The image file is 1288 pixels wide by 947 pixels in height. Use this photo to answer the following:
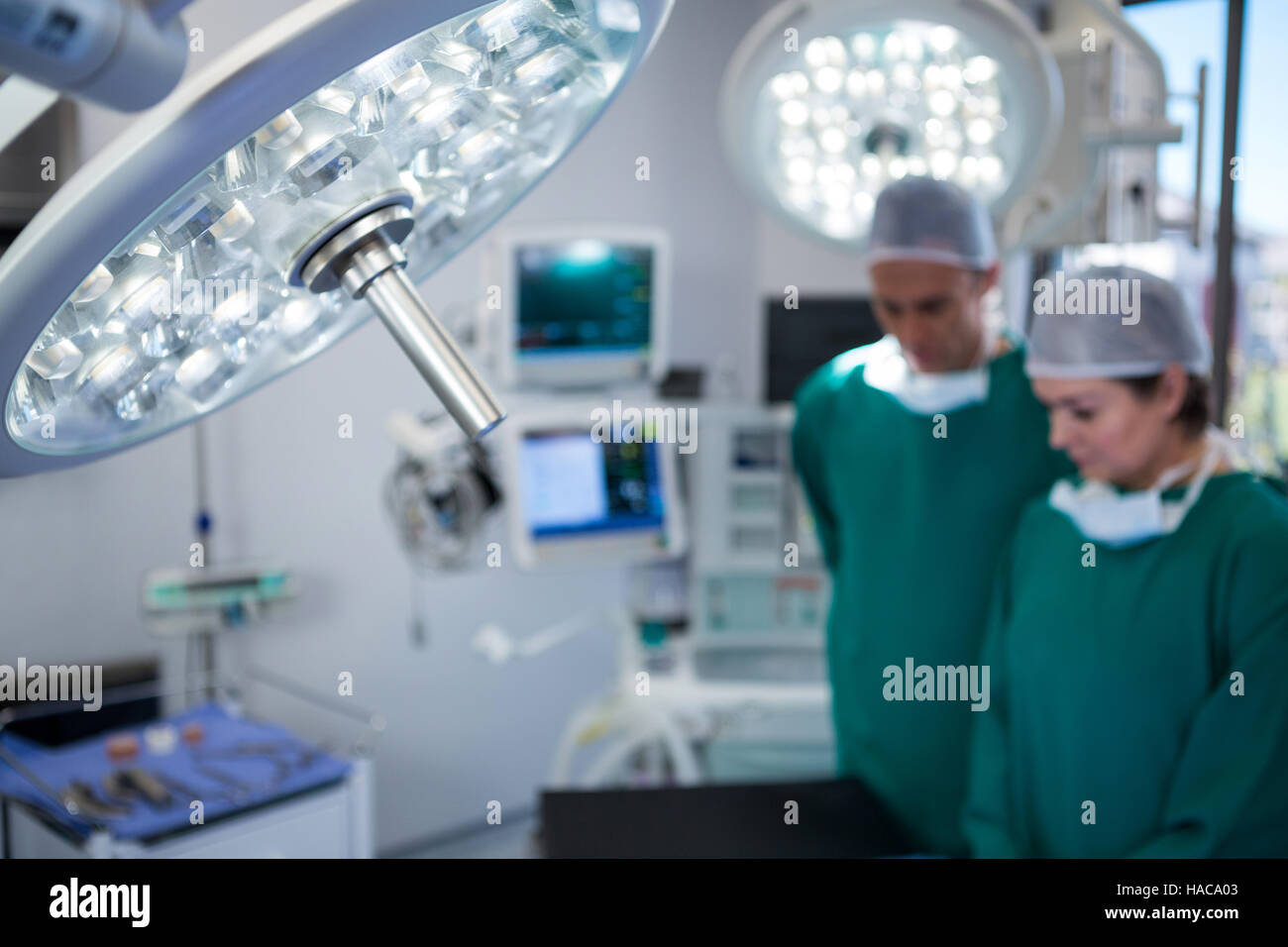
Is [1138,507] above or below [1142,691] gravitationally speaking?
above

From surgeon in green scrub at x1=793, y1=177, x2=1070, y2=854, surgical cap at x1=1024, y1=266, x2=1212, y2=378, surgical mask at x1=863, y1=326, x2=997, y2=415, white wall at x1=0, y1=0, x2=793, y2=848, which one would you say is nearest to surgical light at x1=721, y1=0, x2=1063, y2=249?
surgical cap at x1=1024, y1=266, x2=1212, y2=378

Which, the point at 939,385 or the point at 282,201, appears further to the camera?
the point at 939,385

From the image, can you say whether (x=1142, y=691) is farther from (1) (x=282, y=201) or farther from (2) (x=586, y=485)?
(2) (x=586, y=485)

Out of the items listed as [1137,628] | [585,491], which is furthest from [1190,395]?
[585,491]

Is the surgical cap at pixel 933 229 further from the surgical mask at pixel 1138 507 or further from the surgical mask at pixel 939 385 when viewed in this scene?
the surgical mask at pixel 1138 507

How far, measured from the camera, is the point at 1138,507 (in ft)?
4.02

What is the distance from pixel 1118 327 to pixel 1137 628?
1.20ft

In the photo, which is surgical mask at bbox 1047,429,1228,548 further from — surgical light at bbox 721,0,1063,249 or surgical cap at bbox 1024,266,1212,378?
surgical light at bbox 721,0,1063,249

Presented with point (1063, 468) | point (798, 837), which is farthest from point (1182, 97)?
point (798, 837)

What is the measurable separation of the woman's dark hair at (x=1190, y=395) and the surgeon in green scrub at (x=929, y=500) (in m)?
0.29

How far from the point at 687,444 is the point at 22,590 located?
1526mm

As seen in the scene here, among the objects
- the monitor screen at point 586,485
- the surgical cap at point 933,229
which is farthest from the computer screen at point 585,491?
the surgical cap at point 933,229

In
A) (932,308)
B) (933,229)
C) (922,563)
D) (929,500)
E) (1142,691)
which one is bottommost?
(1142,691)

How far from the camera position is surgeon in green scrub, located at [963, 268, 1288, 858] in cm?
107
